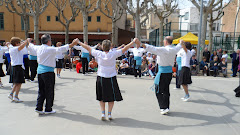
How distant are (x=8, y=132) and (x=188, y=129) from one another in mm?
3598

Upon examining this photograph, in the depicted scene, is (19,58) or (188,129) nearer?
(188,129)

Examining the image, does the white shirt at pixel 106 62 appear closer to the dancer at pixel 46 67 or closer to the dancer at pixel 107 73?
the dancer at pixel 107 73

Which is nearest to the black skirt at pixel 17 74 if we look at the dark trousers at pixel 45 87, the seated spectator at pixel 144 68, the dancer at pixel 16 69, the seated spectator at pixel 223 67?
the dancer at pixel 16 69

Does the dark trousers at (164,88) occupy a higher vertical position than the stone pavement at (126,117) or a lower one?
higher

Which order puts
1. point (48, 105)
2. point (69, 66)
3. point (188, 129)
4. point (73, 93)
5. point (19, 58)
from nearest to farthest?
1. point (188, 129)
2. point (48, 105)
3. point (19, 58)
4. point (73, 93)
5. point (69, 66)

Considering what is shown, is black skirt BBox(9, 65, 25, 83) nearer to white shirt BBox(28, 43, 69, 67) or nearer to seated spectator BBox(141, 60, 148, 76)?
white shirt BBox(28, 43, 69, 67)

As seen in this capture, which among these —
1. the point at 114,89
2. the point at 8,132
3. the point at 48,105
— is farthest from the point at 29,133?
the point at 114,89

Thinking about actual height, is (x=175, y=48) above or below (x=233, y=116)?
above

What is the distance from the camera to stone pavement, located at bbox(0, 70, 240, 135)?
3982mm

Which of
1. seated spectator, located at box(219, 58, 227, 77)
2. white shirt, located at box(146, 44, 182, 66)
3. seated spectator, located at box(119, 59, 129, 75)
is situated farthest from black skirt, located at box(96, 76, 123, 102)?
seated spectator, located at box(219, 58, 227, 77)

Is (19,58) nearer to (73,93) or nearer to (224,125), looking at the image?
(73,93)

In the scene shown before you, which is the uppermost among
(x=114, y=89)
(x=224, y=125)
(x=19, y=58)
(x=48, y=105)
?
(x=19, y=58)

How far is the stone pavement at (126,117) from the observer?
398 centimetres

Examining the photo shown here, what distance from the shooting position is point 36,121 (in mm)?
4363
